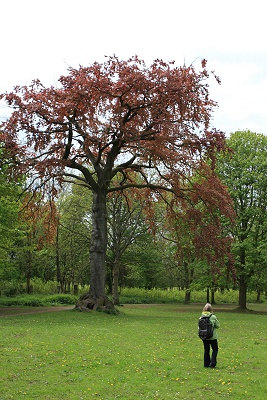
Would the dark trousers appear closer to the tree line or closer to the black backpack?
the black backpack

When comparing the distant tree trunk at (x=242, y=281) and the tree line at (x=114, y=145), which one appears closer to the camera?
the tree line at (x=114, y=145)

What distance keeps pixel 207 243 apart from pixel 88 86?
35.1 ft

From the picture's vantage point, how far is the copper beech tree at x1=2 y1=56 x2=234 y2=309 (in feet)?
76.7

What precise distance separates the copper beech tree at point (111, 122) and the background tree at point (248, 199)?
8048mm

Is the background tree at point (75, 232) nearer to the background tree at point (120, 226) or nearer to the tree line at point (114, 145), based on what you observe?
the background tree at point (120, 226)

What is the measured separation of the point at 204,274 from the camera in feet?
118

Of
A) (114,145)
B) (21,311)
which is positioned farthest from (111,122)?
(21,311)

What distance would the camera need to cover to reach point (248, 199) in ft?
112

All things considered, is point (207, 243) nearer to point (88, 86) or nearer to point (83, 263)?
point (88, 86)

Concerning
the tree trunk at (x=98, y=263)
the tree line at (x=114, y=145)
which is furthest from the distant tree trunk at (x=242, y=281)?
the tree trunk at (x=98, y=263)

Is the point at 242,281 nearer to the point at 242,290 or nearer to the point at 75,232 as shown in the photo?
the point at 242,290

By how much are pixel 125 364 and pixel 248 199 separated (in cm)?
2527

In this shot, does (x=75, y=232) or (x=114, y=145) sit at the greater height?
(x=114, y=145)

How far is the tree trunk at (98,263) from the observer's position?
24550 millimetres
